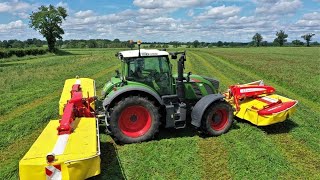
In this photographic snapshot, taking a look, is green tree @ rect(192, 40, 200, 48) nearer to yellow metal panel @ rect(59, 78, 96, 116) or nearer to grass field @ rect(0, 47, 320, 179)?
grass field @ rect(0, 47, 320, 179)

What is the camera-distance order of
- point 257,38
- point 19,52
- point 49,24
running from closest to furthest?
point 19,52, point 49,24, point 257,38

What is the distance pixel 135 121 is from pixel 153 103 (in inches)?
23.8

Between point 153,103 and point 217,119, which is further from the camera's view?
point 217,119

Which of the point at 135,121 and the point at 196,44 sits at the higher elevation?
the point at 196,44

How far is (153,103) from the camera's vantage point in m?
7.65

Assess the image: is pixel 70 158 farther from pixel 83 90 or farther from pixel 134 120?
pixel 83 90

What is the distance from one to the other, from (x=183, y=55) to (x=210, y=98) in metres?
1.28

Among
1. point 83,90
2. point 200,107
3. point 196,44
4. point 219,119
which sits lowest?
point 219,119

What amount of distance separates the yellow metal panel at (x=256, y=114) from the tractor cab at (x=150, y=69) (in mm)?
2494

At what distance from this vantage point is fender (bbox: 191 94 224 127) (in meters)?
7.86

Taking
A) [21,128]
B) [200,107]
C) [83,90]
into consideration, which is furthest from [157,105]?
[21,128]

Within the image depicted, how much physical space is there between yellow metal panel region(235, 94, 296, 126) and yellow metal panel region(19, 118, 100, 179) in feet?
15.0

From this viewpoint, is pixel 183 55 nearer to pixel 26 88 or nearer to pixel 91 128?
pixel 91 128

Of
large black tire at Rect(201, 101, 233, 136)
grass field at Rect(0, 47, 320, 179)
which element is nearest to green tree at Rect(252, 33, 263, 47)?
grass field at Rect(0, 47, 320, 179)
